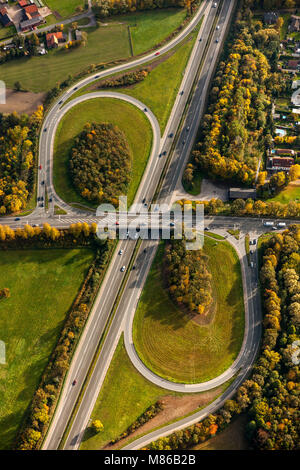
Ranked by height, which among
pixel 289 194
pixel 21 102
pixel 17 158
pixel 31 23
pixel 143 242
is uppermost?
pixel 31 23

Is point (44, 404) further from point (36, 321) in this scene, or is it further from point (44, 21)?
point (44, 21)

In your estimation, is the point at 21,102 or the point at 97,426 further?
the point at 21,102

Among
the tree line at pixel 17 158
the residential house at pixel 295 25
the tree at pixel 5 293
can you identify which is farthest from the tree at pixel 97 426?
the residential house at pixel 295 25

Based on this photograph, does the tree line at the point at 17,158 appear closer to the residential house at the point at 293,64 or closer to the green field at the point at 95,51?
the green field at the point at 95,51

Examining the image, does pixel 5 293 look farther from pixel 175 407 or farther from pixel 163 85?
pixel 163 85

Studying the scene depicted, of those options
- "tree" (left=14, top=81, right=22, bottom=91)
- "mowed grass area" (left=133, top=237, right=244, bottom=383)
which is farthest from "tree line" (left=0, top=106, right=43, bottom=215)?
"mowed grass area" (left=133, top=237, right=244, bottom=383)

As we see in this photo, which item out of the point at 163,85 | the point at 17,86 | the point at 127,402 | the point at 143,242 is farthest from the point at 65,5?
the point at 127,402

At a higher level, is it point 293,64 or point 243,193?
point 293,64
